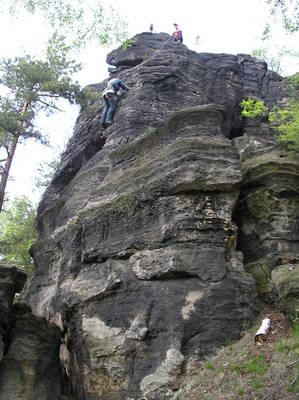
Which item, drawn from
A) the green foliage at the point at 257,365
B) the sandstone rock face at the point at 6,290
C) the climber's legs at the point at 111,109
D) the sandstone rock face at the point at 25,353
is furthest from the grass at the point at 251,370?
the climber's legs at the point at 111,109

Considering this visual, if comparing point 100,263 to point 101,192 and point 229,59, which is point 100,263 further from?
point 229,59

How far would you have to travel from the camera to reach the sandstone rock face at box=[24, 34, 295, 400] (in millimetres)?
8656

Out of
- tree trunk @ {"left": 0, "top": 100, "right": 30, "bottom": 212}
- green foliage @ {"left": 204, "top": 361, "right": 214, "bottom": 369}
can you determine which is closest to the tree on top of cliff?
tree trunk @ {"left": 0, "top": 100, "right": 30, "bottom": 212}

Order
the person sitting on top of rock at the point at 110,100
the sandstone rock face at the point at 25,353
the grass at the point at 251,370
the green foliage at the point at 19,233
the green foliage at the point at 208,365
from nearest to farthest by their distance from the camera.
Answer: the grass at the point at 251,370, the green foliage at the point at 208,365, the sandstone rock face at the point at 25,353, the person sitting on top of rock at the point at 110,100, the green foliage at the point at 19,233

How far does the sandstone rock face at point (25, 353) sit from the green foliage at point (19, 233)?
7058 millimetres

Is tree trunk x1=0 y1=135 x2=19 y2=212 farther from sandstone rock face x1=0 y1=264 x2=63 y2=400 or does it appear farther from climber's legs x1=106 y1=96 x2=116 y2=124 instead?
sandstone rock face x1=0 y1=264 x2=63 y2=400

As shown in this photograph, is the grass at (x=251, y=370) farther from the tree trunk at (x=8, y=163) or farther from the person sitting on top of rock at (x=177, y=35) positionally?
the person sitting on top of rock at (x=177, y=35)

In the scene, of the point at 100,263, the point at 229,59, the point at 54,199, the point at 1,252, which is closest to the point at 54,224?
the point at 54,199

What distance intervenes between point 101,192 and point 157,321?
4.51 meters

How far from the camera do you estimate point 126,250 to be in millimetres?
10328

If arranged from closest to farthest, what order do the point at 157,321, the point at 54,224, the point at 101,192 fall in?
1. the point at 157,321
2. the point at 101,192
3. the point at 54,224

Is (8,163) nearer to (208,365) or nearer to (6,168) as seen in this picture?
(6,168)

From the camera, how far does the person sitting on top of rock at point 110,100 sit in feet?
54.7

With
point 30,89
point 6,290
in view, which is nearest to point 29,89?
point 30,89
